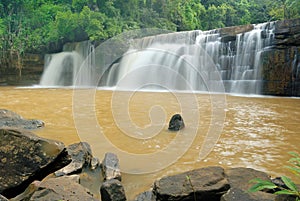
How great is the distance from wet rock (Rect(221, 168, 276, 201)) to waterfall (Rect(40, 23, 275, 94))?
990cm

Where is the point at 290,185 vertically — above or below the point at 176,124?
above

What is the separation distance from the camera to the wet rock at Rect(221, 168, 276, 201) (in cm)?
190

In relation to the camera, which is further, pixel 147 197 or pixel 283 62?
pixel 283 62

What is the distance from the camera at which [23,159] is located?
218 cm

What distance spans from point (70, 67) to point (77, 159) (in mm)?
15053

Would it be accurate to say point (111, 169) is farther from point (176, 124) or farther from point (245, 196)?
point (176, 124)

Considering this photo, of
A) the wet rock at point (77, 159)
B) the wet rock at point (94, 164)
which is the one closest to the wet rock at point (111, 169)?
the wet rock at point (94, 164)

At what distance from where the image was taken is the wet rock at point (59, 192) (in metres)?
1.87

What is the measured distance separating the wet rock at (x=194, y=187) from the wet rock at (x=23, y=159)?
88 centimetres

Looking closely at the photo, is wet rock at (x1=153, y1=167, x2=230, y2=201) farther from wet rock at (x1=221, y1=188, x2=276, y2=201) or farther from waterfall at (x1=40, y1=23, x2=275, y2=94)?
waterfall at (x1=40, y1=23, x2=275, y2=94)

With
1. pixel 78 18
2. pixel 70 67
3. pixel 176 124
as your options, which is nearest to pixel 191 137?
pixel 176 124

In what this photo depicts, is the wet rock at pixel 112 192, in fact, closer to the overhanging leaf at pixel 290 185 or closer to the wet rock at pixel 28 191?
the wet rock at pixel 28 191

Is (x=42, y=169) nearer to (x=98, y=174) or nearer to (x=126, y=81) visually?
(x=98, y=174)

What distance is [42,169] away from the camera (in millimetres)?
2234
